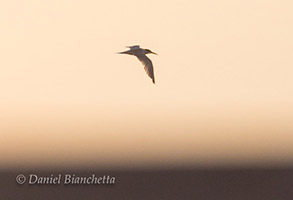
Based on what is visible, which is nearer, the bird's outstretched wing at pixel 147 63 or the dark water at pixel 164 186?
the bird's outstretched wing at pixel 147 63

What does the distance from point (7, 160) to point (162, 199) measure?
1880mm

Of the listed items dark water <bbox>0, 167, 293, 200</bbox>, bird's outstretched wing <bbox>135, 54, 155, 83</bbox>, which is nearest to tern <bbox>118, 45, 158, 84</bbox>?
bird's outstretched wing <bbox>135, 54, 155, 83</bbox>

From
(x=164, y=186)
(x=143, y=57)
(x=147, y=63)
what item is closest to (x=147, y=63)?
(x=147, y=63)

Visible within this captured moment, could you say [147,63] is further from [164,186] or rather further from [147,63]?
[164,186]

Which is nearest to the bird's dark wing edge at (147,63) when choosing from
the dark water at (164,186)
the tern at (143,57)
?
the tern at (143,57)

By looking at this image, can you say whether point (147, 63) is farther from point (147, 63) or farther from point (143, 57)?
point (143, 57)

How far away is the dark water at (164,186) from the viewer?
916 cm

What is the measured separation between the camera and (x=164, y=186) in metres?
9.43

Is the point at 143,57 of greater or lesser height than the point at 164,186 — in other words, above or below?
above

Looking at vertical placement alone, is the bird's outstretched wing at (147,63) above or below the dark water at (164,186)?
above

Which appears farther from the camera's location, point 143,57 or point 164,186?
point 164,186

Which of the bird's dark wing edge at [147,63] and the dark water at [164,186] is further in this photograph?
the dark water at [164,186]

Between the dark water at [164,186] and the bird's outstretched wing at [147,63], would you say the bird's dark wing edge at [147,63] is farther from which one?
the dark water at [164,186]

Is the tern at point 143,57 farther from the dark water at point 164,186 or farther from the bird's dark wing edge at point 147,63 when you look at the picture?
the dark water at point 164,186
